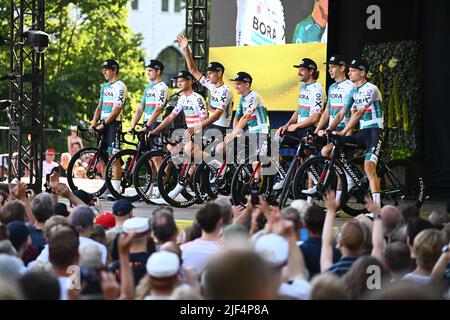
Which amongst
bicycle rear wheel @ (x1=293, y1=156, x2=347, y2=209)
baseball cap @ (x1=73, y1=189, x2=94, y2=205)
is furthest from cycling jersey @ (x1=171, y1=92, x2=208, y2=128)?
baseball cap @ (x1=73, y1=189, x2=94, y2=205)

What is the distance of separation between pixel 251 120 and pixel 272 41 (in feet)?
12.9

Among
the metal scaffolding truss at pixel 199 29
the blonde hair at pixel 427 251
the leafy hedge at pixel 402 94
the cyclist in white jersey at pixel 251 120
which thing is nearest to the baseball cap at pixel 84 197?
the cyclist in white jersey at pixel 251 120

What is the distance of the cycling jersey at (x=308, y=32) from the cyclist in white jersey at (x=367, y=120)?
3909mm

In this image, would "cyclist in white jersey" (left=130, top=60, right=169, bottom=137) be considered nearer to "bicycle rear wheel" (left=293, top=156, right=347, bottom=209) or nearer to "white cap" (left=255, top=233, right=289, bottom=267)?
"bicycle rear wheel" (left=293, top=156, right=347, bottom=209)

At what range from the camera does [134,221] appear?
6.29 meters

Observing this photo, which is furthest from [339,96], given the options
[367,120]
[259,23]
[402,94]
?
[259,23]

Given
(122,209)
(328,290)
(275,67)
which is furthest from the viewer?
(275,67)

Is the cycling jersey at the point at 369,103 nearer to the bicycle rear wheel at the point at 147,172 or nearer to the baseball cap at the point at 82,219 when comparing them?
the bicycle rear wheel at the point at 147,172

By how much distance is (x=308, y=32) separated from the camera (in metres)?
15.4

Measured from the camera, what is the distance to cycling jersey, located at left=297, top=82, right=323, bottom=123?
40.3 feet

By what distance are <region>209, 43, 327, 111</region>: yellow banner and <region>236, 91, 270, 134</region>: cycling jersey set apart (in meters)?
2.95

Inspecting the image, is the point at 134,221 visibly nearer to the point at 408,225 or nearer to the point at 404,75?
the point at 408,225

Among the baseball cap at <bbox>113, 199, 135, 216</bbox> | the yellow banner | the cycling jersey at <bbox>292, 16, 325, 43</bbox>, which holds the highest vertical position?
the cycling jersey at <bbox>292, 16, 325, 43</bbox>

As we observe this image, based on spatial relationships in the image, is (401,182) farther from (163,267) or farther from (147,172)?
(163,267)
